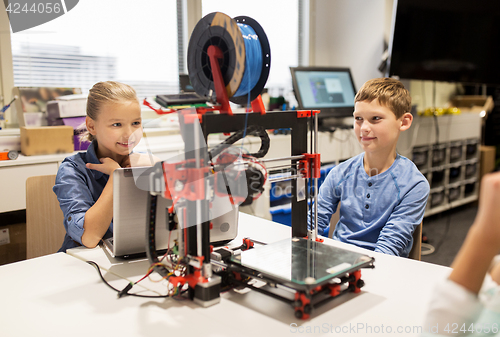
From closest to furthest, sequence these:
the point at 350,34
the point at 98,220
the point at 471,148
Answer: the point at 98,220 → the point at 350,34 → the point at 471,148

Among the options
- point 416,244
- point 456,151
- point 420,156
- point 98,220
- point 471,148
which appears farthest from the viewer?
point 471,148

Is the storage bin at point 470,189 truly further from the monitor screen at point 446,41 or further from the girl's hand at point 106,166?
the girl's hand at point 106,166

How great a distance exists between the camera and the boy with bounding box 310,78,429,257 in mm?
1389

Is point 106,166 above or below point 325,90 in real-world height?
below

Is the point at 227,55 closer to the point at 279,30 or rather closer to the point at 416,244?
the point at 416,244

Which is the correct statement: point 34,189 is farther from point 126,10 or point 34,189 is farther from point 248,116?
point 126,10

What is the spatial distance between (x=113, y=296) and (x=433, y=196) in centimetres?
356

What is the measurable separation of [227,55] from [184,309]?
0.58m

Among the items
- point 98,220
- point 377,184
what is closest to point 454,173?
point 377,184

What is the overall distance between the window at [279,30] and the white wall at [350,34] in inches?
9.1

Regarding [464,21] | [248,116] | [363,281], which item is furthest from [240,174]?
[464,21]

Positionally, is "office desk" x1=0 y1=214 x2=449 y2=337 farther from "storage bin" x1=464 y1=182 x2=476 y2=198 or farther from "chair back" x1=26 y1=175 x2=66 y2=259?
"storage bin" x1=464 y1=182 x2=476 y2=198

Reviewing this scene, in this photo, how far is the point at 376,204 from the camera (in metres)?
1.46

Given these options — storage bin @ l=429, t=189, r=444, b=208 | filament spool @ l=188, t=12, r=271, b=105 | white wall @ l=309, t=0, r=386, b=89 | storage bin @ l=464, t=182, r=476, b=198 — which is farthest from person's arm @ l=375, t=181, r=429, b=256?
storage bin @ l=464, t=182, r=476, b=198
